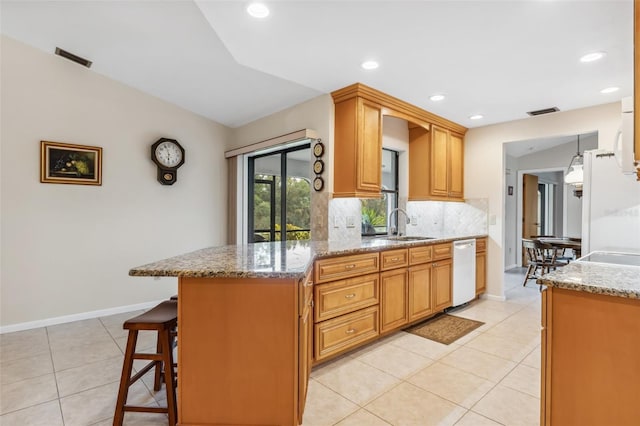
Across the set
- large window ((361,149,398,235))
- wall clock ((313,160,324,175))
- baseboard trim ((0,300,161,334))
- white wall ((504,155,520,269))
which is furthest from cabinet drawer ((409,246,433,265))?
white wall ((504,155,520,269))

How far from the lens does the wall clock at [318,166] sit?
11.3 feet

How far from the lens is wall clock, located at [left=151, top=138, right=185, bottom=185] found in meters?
4.13

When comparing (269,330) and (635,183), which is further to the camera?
(635,183)

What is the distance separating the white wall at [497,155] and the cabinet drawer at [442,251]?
111 centimetres

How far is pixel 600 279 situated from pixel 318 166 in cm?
251

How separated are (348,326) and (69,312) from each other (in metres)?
3.14

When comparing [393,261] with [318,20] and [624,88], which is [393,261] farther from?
[624,88]

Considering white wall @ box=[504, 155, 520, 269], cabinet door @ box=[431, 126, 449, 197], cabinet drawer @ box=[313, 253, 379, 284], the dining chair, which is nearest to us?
cabinet drawer @ box=[313, 253, 379, 284]

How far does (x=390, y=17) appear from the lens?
6.97ft

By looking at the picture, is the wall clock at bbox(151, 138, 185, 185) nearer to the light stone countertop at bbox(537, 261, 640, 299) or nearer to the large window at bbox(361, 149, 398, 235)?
the large window at bbox(361, 149, 398, 235)

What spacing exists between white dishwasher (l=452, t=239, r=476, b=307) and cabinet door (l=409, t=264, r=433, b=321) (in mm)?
565

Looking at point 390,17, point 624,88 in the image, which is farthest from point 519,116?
point 390,17

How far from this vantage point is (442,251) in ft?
12.0

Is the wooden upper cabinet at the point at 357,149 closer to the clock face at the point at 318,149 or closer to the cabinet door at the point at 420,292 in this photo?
the clock face at the point at 318,149
